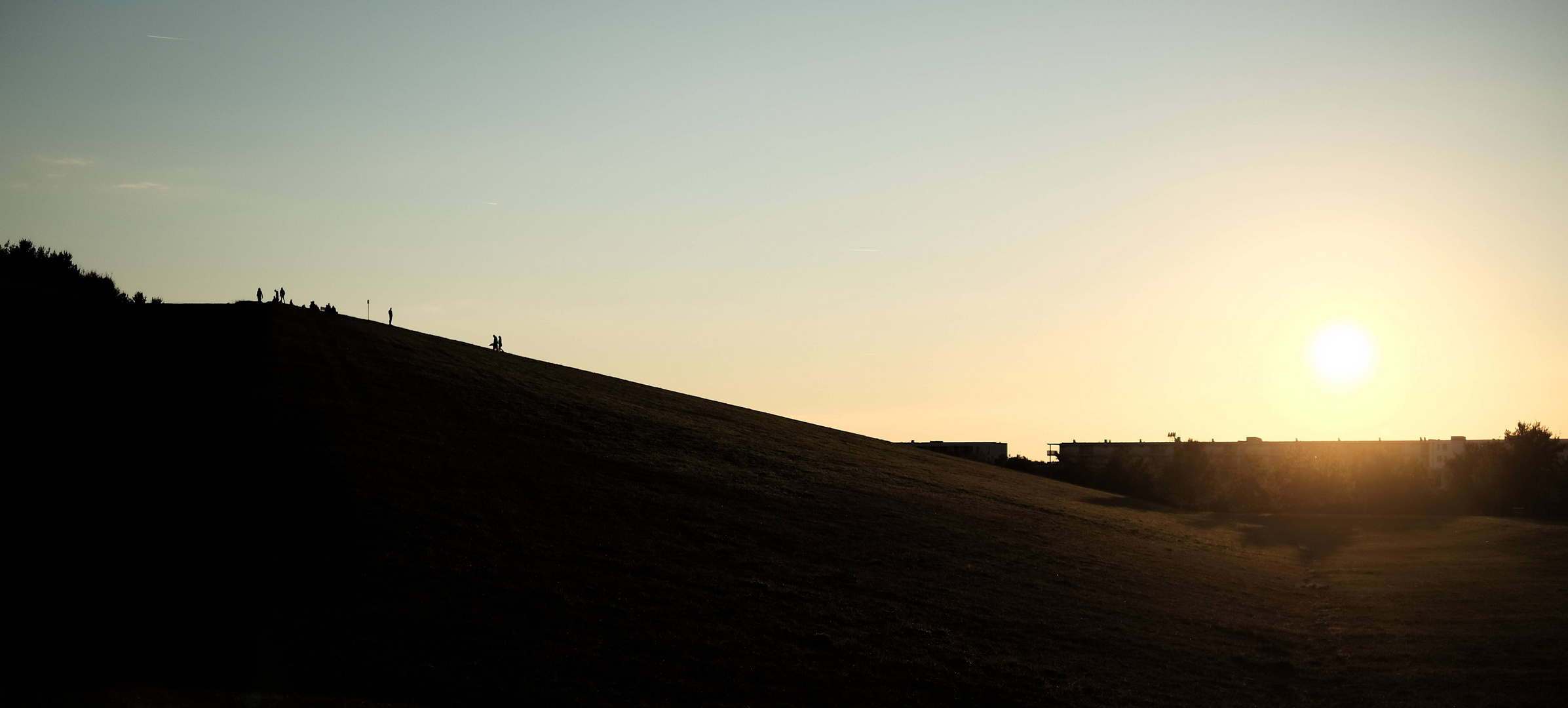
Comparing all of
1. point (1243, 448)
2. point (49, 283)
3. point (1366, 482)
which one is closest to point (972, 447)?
point (1243, 448)

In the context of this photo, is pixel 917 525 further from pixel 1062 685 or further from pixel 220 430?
pixel 220 430

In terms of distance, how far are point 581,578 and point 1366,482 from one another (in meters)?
79.1

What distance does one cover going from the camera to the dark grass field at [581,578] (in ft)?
68.5

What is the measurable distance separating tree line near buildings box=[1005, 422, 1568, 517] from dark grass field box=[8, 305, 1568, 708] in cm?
3014

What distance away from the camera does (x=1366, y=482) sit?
8406 centimetres

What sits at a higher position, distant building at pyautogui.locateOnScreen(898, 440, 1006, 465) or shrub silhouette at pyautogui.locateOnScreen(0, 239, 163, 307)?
shrub silhouette at pyautogui.locateOnScreen(0, 239, 163, 307)

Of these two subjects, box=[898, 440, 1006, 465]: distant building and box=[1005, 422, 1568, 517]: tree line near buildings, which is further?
box=[898, 440, 1006, 465]: distant building

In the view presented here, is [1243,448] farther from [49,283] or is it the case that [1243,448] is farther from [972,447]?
[49,283]

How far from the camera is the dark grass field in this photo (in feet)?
68.5

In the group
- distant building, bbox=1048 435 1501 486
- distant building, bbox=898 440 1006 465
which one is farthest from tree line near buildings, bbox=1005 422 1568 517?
distant building, bbox=898 440 1006 465

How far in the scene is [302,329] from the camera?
5672 cm

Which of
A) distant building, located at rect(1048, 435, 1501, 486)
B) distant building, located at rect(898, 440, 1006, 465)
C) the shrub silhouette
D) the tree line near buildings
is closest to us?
the shrub silhouette

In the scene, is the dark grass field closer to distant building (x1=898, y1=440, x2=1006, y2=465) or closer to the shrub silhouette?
the shrub silhouette

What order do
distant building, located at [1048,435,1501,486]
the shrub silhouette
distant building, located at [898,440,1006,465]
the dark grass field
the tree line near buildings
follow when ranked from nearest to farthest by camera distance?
the dark grass field → the shrub silhouette → the tree line near buildings → distant building, located at [1048,435,1501,486] → distant building, located at [898,440,1006,465]
